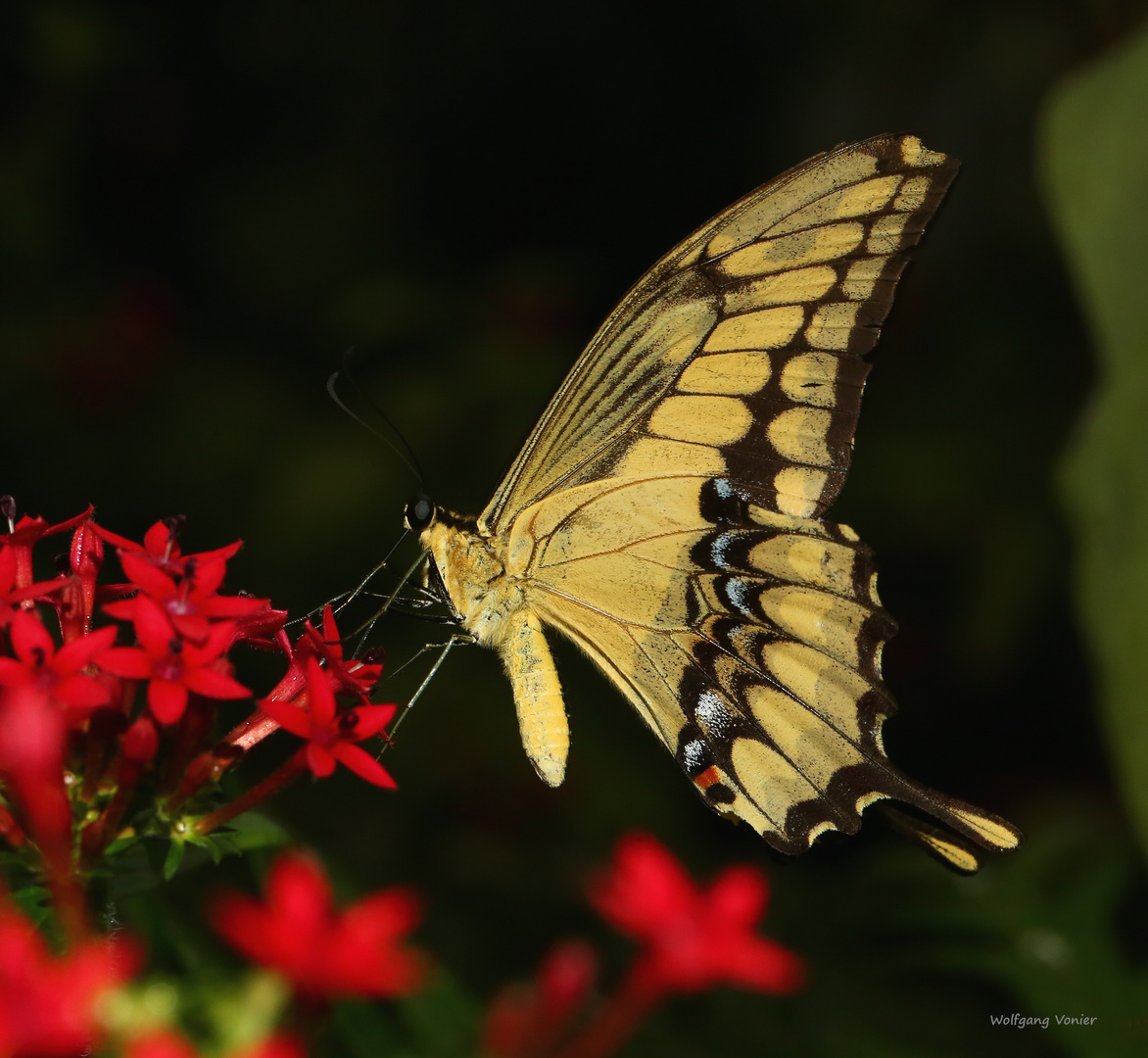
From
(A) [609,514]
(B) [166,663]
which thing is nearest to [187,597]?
(B) [166,663]

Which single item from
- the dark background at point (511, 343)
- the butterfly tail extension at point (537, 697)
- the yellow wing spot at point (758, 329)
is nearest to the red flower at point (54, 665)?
the butterfly tail extension at point (537, 697)

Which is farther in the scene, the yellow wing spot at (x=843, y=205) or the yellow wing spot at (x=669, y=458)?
the yellow wing spot at (x=669, y=458)

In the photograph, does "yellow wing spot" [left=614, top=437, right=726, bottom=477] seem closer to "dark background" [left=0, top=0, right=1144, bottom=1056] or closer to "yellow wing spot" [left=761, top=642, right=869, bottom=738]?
"yellow wing spot" [left=761, top=642, right=869, bottom=738]

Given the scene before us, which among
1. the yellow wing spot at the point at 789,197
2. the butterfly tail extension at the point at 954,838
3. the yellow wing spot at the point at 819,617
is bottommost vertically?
the butterfly tail extension at the point at 954,838

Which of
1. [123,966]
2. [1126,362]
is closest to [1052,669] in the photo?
[1126,362]

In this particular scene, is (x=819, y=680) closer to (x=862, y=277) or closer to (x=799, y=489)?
(x=799, y=489)

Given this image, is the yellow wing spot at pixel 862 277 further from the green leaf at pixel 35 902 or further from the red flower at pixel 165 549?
the green leaf at pixel 35 902
